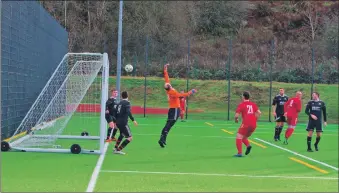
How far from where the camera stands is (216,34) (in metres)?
62.8

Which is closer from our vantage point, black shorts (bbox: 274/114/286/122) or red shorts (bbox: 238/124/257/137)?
red shorts (bbox: 238/124/257/137)

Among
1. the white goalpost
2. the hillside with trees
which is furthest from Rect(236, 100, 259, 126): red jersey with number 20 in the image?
the hillside with trees

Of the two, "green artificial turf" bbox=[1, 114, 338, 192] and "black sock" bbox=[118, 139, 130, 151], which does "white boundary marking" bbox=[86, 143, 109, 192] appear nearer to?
"green artificial turf" bbox=[1, 114, 338, 192]

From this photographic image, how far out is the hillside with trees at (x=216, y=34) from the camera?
41781 millimetres

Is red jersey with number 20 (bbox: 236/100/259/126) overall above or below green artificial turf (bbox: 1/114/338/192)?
above

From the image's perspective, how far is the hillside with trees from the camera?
137ft

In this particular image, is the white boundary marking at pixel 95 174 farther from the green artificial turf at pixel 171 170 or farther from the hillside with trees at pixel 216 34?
the hillside with trees at pixel 216 34

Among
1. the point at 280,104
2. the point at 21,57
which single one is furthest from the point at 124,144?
the point at 280,104

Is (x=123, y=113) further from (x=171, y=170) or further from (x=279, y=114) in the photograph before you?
(x=279, y=114)

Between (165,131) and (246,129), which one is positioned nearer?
(246,129)

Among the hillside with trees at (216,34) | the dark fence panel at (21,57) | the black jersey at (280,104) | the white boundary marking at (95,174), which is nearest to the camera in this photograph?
the white boundary marking at (95,174)

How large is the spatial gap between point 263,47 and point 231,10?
37.9ft

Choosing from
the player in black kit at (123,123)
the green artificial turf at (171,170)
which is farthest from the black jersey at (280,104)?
the player in black kit at (123,123)

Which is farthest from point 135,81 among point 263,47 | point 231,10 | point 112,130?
point 231,10
